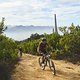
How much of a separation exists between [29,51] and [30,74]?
18128 mm

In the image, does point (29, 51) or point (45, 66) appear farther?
point (29, 51)

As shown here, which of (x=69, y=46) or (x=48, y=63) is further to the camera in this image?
(x=69, y=46)

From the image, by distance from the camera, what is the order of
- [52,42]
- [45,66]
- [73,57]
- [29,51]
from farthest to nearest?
[29,51]
[52,42]
[73,57]
[45,66]

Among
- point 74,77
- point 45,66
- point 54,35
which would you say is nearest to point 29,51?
point 54,35

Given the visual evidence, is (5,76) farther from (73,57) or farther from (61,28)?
(61,28)

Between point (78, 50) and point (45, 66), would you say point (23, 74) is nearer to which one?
point (45, 66)

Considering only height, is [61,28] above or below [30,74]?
above

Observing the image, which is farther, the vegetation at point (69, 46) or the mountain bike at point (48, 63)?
the vegetation at point (69, 46)

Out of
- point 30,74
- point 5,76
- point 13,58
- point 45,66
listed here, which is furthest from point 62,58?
point 5,76

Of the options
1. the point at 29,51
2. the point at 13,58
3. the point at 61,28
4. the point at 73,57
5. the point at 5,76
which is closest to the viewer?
the point at 5,76

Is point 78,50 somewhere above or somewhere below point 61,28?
below

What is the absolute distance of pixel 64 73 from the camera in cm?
1688

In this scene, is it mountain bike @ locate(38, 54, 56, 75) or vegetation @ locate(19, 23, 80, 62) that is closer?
mountain bike @ locate(38, 54, 56, 75)

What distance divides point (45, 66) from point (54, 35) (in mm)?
10662
